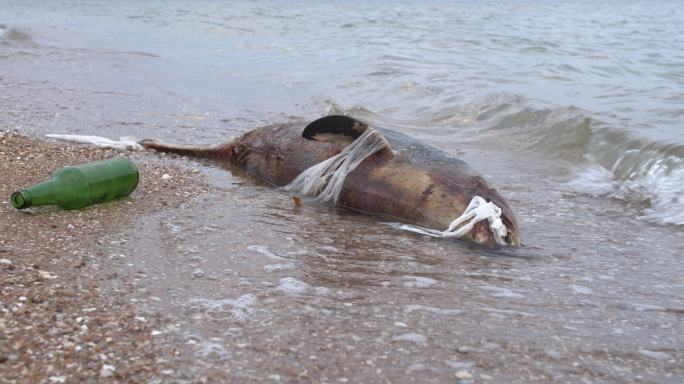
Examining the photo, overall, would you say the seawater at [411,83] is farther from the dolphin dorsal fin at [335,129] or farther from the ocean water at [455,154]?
the dolphin dorsal fin at [335,129]

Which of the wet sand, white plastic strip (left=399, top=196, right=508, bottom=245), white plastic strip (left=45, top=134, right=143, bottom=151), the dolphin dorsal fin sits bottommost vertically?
white plastic strip (left=45, top=134, right=143, bottom=151)

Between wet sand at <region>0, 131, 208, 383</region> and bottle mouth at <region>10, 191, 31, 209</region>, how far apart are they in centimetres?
7

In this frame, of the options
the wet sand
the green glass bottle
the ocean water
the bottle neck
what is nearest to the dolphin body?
the ocean water

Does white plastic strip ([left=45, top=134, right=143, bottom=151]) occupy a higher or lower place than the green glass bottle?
lower

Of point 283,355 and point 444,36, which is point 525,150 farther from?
point 444,36

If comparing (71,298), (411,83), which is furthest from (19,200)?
(411,83)

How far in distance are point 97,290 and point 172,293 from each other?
1.00ft

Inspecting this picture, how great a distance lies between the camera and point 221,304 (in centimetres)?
304

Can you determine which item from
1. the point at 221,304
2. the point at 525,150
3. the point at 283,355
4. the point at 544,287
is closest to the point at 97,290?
the point at 221,304

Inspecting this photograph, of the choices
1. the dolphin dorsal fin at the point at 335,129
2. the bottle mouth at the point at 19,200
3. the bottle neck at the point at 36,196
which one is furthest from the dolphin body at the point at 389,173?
the bottle mouth at the point at 19,200

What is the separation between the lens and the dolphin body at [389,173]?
14.6 ft

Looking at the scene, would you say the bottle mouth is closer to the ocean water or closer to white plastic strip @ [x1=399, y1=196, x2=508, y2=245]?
the ocean water

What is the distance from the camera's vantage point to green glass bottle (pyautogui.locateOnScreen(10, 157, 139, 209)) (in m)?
3.96

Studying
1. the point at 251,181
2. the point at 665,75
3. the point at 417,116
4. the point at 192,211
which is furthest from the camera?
the point at 665,75
